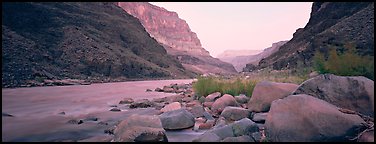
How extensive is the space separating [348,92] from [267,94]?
7.31 ft

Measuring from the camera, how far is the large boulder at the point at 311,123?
4195mm

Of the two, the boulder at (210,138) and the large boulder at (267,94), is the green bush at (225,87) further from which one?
the boulder at (210,138)

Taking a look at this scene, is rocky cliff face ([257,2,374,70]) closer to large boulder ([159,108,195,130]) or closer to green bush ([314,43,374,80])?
green bush ([314,43,374,80])

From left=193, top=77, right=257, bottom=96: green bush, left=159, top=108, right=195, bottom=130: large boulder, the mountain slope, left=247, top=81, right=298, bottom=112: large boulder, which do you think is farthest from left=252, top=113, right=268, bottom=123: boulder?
the mountain slope

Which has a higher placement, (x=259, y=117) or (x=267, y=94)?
(x=267, y=94)

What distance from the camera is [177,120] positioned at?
256 inches

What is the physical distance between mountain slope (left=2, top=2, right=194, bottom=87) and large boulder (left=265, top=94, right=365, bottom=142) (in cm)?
2886

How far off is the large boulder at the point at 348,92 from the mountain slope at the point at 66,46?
2889 centimetres

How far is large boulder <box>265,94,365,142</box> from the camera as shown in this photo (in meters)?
4.20

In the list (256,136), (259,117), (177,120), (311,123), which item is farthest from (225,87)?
(311,123)

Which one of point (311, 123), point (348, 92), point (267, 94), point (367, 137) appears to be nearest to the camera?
point (367, 137)

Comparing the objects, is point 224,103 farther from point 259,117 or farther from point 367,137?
point 367,137

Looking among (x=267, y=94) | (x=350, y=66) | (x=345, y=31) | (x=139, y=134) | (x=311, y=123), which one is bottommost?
(x=139, y=134)

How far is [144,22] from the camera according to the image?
199375 millimetres
